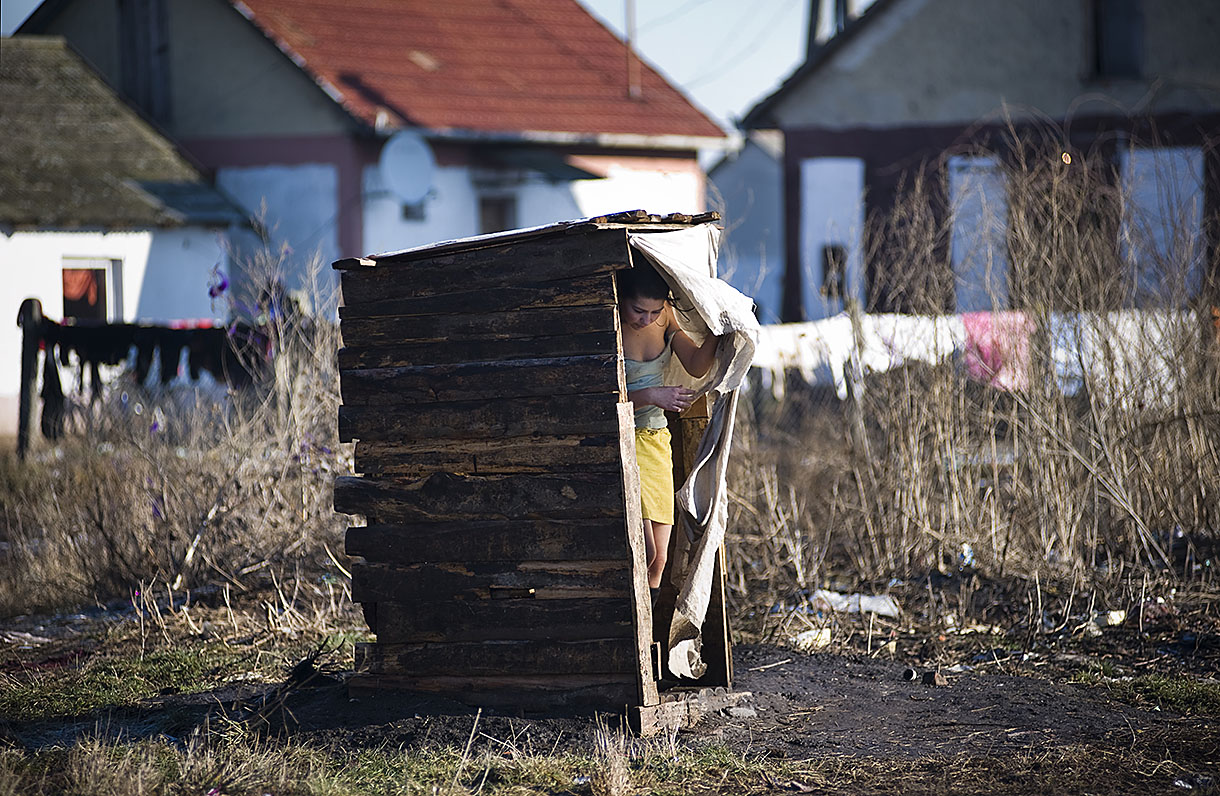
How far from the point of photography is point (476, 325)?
5.48 m

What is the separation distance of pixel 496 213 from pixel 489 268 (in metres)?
16.2

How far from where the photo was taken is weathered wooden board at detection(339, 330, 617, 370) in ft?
17.4

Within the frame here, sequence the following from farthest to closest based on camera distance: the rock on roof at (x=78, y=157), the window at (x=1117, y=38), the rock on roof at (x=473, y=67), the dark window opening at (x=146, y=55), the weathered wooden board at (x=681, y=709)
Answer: the dark window opening at (x=146, y=55) → the rock on roof at (x=473, y=67) → the window at (x=1117, y=38) → the rock on roof at (x=78, y=157) → the weathered wooden board at (x=681, y=709)

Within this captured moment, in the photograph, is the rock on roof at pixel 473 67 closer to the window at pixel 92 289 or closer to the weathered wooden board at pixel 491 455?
the window at pixel 92 289

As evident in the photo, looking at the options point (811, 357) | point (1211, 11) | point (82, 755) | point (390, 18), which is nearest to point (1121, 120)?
point (1211, 11)

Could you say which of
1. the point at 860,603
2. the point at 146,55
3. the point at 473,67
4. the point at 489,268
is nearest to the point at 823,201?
the point at 473,67

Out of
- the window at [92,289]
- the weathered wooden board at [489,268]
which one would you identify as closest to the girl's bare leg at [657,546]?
the weathered wooden board at [489,268]

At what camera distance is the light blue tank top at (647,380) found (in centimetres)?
578

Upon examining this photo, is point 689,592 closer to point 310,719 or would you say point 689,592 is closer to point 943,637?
point 310,719

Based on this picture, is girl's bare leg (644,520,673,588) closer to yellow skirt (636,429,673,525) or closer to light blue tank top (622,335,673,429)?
yellow skirt (636,429,673,525)

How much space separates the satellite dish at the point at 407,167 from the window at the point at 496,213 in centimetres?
311

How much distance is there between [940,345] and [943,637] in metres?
1.94

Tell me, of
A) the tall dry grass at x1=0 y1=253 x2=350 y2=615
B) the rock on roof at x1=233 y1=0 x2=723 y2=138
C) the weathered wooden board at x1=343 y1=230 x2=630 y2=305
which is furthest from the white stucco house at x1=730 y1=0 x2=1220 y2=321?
the weathered wooden board at x1=343 y1=230 x2=630 y2=305

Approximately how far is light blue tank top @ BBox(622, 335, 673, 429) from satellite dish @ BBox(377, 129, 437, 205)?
1254cm
